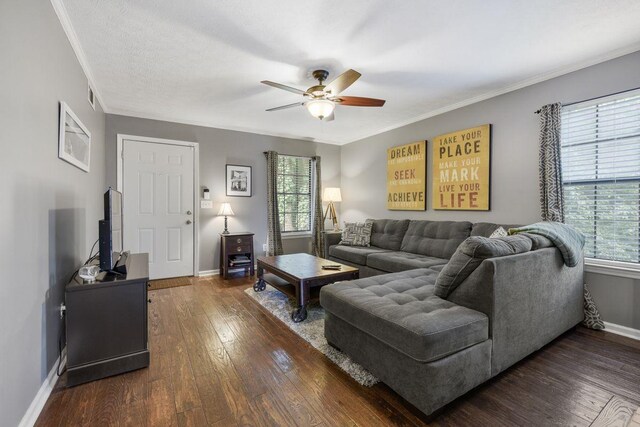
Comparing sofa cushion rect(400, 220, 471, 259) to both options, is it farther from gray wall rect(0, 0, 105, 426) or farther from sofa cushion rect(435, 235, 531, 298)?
gray wall rect(0, 0, 105, 426)

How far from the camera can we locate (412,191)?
4.47 meters

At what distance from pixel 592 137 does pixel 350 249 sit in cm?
296

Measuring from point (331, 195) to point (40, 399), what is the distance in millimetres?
4581

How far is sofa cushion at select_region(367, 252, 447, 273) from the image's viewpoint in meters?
3.30

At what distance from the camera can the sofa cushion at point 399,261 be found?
3.30 metres

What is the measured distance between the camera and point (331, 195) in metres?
5.58

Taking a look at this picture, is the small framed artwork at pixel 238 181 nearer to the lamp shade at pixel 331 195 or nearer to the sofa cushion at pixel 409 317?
the lamp shade at pixel 331 195

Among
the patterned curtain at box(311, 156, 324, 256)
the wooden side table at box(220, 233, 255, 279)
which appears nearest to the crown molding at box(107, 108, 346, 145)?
the patterned curtain at box(311, 156, 324, 256)

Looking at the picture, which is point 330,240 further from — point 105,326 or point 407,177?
point 105,326

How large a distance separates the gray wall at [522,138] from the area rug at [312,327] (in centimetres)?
241

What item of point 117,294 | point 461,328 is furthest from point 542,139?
point 117,294

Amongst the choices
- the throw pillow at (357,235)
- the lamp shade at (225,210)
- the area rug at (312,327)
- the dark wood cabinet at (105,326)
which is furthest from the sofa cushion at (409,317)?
the lamp shade at (225,210)

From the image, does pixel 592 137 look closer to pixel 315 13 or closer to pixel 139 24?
pixel 315 13

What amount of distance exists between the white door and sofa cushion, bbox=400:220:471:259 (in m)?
3.39
